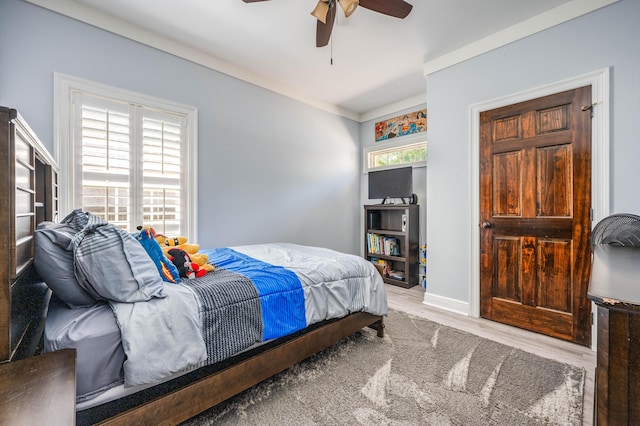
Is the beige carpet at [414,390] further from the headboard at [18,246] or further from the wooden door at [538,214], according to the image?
the headboard at [18,246]

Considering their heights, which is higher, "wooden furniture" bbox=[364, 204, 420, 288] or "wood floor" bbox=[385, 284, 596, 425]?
"wooden furniture" bbox=[364, 204, 420, 288]

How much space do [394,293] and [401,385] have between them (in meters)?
1.99

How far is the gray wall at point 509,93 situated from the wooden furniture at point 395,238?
2.09ft

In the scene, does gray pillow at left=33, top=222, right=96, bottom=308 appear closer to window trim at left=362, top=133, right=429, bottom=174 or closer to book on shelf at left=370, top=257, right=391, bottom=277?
book on shelf at left=370, top=257, right=391, bottom=277

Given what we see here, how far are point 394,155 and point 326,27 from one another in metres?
2.57

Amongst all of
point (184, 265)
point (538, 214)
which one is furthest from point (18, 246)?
point (538, 214)

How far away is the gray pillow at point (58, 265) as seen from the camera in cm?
105

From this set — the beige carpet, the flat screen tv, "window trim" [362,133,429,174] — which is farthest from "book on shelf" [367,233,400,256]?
the beige carpet

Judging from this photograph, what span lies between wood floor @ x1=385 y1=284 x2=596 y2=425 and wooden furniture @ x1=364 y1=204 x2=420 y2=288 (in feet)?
2.30

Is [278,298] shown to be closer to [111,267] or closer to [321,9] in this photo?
[111,267]

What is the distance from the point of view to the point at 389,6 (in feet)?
6.41

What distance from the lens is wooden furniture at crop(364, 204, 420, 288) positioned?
149 inches

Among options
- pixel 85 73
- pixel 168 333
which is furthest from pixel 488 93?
pixel 85 73

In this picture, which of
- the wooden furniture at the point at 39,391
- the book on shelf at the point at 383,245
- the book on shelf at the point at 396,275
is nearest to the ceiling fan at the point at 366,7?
the wooden furniture at the point at 39,391
